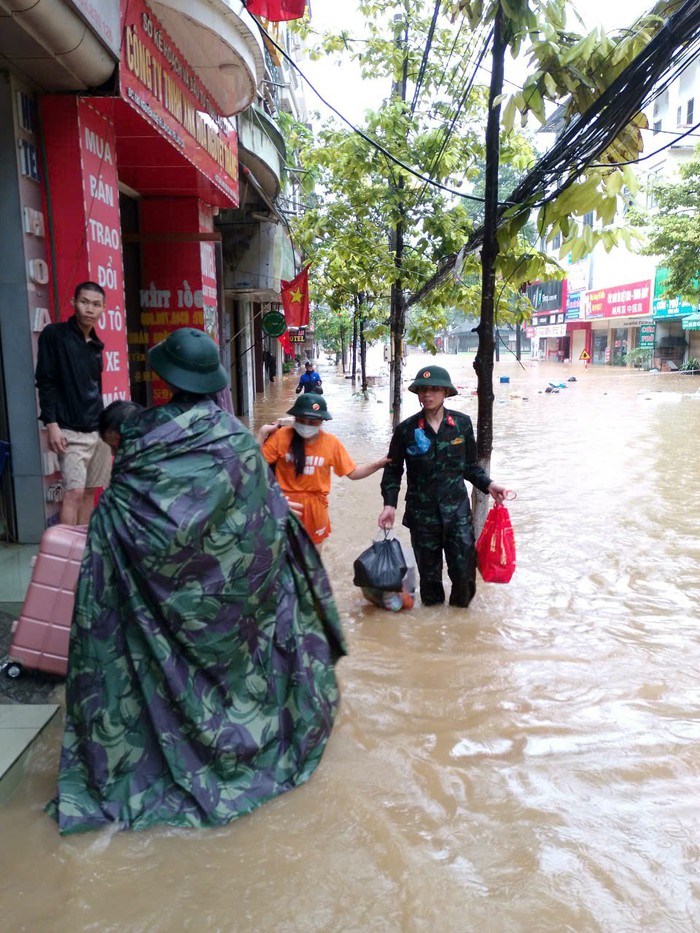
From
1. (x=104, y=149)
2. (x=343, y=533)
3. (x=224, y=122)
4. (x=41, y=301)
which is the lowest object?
(x=343, y=533)

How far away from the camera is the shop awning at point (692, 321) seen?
32906mm

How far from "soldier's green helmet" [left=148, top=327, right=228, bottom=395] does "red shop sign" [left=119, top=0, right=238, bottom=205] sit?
3198mm

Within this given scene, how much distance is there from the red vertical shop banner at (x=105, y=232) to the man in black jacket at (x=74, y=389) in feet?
2.94

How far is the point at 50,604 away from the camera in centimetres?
353

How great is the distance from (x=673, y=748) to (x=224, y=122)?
7.81m

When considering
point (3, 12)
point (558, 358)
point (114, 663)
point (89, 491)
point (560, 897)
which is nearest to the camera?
point (560, 897)

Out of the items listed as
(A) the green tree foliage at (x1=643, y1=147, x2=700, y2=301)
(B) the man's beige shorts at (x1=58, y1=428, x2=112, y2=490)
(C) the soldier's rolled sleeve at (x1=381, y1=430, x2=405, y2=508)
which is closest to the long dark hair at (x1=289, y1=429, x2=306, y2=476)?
(C) the soldier's rolled sleeve at (x1=381, y1=430, x2=405, y2=508)

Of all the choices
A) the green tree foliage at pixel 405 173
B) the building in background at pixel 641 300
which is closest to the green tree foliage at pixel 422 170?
the green tree foliage at pixel 405 173

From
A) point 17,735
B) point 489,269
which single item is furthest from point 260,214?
point 17,735

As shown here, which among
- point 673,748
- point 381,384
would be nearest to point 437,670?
point 673,748

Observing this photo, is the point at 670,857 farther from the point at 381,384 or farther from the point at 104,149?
the point at 381,384

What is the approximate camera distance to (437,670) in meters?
4.31

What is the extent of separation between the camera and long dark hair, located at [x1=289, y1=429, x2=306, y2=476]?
4.54 m

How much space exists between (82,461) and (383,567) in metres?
2.01
